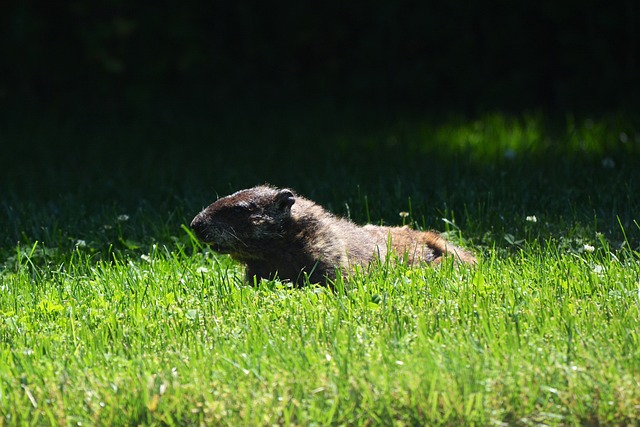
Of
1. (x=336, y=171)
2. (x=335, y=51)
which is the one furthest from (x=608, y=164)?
(x=335, y=51)

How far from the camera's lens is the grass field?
3555 mm

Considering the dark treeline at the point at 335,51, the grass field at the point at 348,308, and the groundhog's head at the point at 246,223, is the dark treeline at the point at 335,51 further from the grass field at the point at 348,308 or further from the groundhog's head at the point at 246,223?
the groundhog's head at the point at 246,223

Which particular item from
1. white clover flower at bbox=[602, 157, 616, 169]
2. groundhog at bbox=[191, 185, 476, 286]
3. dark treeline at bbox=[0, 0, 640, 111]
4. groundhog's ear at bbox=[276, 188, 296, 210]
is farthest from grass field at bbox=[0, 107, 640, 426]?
dark treeline at bbox=[0, 0, 640, 111]

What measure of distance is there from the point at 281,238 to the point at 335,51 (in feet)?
24.4

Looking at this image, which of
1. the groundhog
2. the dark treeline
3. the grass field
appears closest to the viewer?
the grass field

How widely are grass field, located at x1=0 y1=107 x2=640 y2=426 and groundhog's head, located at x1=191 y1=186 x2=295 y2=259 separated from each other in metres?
0.20

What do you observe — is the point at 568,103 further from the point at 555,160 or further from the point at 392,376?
the point at 392,376

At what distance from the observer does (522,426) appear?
3.48 meters

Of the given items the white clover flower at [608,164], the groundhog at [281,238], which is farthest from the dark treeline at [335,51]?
the groundhog at [281,238]

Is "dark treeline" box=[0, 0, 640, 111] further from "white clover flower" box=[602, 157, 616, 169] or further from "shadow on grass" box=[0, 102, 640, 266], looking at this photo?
"white clover flower" box=[602, 157, 616, 169]

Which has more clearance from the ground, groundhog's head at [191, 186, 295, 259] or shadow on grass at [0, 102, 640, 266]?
groundhog's head at [191, 186, 295, 259]

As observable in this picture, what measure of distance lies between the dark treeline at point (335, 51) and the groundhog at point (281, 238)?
19.2 feet

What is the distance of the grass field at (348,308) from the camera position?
3.55 m

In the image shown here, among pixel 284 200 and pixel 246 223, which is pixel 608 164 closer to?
pixel 284 200
